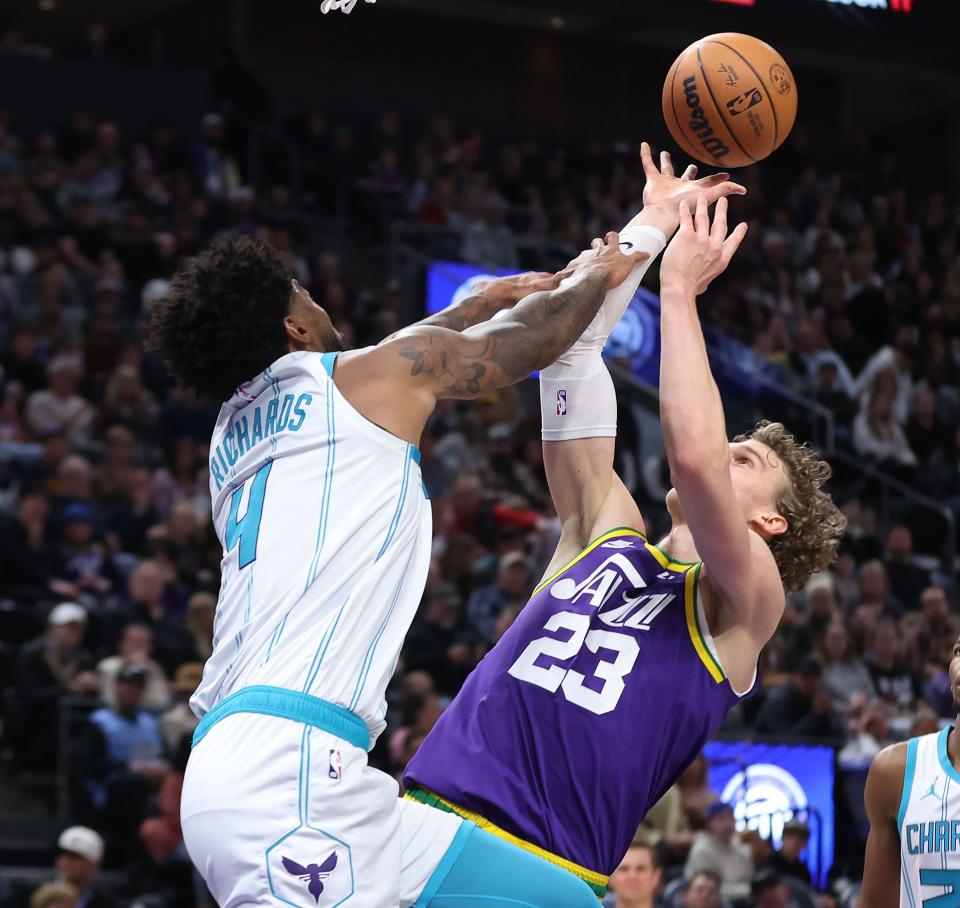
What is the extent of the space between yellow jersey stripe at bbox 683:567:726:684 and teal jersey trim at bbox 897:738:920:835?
112 cm

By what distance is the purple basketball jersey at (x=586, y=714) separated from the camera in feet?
11.3

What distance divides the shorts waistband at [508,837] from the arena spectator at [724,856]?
167 inches

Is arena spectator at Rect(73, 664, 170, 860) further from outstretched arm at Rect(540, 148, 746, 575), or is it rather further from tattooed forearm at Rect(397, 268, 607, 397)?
tattooed forearm at Rect(397, 268, 607, 397)

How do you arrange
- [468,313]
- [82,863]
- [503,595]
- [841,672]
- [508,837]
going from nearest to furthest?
[508,837], [468,313], [82,863], [503,595], [841,672]

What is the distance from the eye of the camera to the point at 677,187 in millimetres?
4316

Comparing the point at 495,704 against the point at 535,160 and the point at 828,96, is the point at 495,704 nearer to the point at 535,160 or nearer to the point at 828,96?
the point at 535,160

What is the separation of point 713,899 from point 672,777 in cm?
386

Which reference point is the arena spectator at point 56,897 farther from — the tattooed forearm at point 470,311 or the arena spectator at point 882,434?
the arena spectator at point 882,434

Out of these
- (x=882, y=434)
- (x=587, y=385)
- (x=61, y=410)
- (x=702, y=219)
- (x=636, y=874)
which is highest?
(x=702, y=219)

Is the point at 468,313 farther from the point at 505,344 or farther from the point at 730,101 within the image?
the point at 730,101

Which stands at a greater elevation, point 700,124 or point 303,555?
point 700,124

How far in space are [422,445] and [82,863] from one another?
5623 mm

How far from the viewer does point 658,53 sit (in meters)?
21.3

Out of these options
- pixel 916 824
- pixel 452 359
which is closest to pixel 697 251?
pixel 452 359
